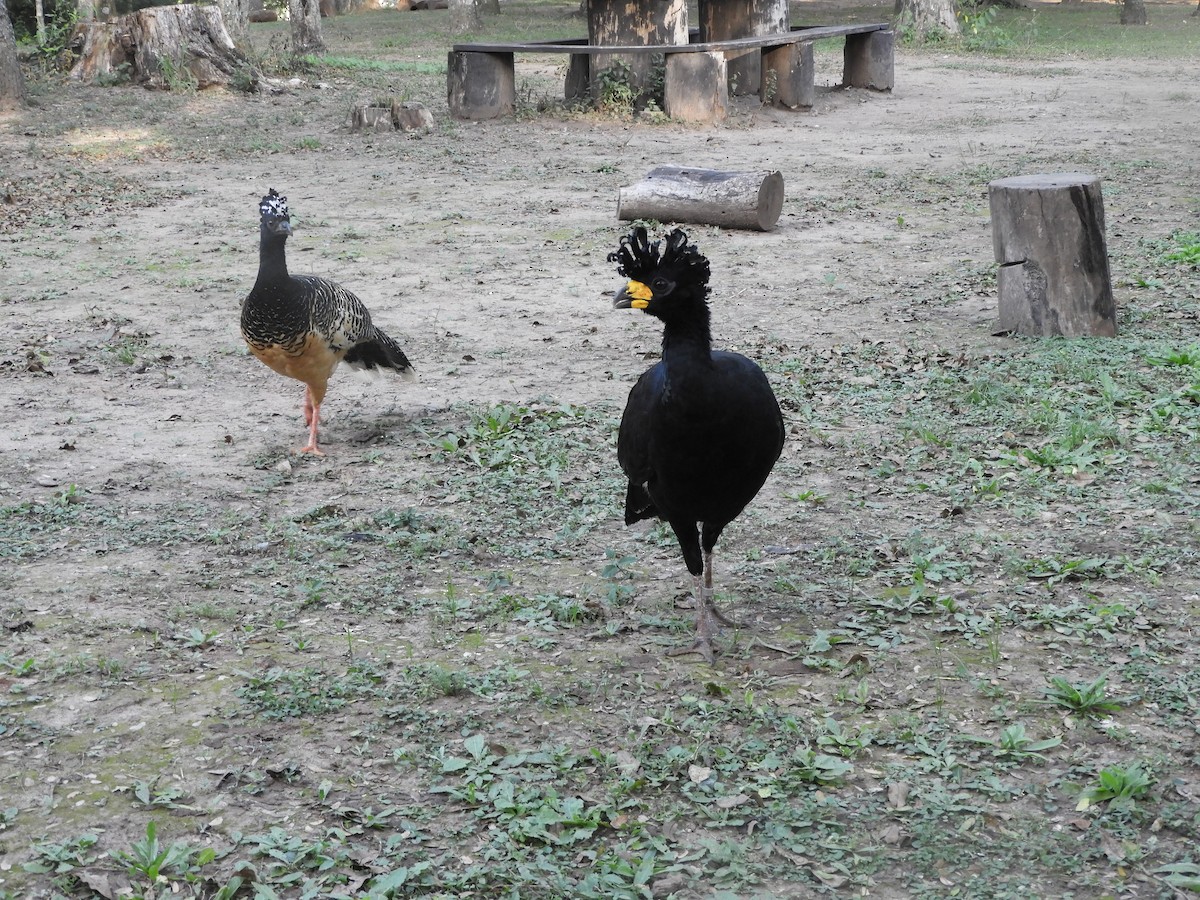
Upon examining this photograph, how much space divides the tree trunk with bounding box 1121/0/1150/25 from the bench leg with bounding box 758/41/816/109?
1668 centimetres

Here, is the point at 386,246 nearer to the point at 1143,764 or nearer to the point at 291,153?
the point at 291,153

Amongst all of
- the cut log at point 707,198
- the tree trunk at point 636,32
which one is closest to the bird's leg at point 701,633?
the cut log at point 707,198

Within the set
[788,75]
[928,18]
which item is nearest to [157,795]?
[788,75]

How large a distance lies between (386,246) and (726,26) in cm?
996

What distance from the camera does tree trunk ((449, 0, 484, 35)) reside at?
31.2 metres

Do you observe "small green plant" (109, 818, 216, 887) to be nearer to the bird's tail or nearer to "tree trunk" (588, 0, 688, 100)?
the bird's tail

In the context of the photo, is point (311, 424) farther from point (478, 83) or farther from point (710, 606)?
point (478, 83)

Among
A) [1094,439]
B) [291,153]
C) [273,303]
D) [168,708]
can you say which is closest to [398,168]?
[291,153]

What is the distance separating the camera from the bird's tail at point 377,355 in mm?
7121

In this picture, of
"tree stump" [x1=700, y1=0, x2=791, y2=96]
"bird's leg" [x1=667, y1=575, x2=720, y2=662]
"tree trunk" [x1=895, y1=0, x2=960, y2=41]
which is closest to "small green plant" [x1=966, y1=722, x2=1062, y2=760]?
"bird's leg" [x1=667, y1=575, x2=720, y2=662]

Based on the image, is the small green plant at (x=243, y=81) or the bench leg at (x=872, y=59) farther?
the bench leg at (x=872, y=59)

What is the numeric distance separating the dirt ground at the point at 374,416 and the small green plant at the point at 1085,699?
0.14 meters

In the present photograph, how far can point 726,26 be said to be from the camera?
1942 centimetres

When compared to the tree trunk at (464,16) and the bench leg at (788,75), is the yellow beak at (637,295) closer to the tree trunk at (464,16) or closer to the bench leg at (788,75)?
the bench leg at (788,75)
